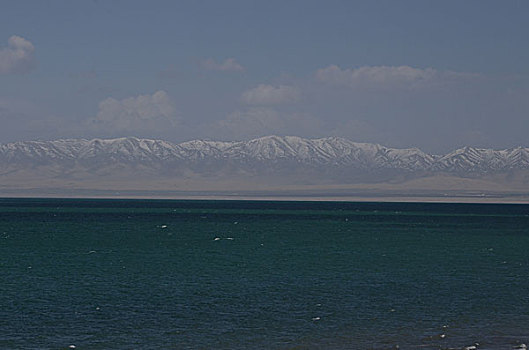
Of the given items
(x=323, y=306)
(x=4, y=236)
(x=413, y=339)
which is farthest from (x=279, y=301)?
(x=4, y=236)

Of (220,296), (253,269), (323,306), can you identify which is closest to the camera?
(323,306)

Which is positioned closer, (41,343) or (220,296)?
(41,343)

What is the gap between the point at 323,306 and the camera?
170 feet

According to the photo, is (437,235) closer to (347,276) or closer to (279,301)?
(347,276)

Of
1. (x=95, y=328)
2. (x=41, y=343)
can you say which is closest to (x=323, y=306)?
(x=95, y=328)

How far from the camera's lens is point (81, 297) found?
5484 centimetres

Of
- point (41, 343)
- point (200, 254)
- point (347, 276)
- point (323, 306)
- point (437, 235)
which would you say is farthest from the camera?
point (437, 235)

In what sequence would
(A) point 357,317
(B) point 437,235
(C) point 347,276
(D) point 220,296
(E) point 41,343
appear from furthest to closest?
1. (B) point 437,235
2. (C) point 347,276
3. (D) point 220,296
4. (A) point 357,317
5. (E) point 41,343

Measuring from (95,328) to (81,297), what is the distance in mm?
10449

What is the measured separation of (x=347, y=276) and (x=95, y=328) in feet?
93.7

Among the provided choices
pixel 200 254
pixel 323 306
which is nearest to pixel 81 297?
pixel 323 306

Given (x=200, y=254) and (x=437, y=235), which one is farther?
(x=437, y=235)

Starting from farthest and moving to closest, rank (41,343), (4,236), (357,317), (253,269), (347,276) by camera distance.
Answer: (4,236)
(253,269)
(347,276)
(357,317)
(41,343)

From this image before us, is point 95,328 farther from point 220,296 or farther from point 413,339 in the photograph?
point 413,339
